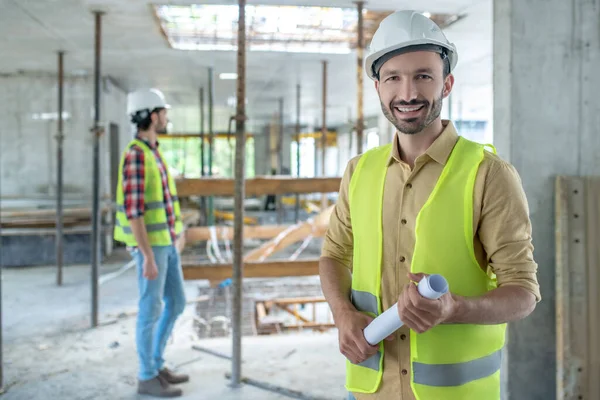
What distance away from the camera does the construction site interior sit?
9.40ft

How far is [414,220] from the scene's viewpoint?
1.44 metres

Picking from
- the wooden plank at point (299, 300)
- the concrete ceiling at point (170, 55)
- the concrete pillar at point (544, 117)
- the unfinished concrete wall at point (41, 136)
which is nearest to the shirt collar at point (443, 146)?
the concrete pillar at point (544, 117)

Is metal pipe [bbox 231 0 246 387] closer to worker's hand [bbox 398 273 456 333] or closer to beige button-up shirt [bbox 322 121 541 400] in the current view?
beige button-up shirt [bbox 322 121 541 400]

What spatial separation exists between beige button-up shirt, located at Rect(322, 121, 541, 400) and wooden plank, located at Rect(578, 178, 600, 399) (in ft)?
5.65

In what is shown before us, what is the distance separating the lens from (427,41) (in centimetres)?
140

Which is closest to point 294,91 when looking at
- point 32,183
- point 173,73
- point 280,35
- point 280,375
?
point 173,73

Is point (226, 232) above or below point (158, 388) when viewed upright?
above

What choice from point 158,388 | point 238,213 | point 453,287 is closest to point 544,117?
point 453,287

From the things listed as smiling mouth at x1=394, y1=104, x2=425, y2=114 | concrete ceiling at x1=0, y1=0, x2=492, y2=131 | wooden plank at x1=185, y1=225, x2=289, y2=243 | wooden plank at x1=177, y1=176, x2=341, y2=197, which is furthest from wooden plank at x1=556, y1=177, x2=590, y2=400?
wooden plank at x1=185, y1=225, x2=289, y2=243

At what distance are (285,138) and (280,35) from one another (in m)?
15.1

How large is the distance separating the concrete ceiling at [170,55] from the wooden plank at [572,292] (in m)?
2.97

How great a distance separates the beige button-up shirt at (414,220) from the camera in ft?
4.35

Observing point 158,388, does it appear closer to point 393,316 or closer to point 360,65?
point 393,316

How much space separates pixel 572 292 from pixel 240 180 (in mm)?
2163
